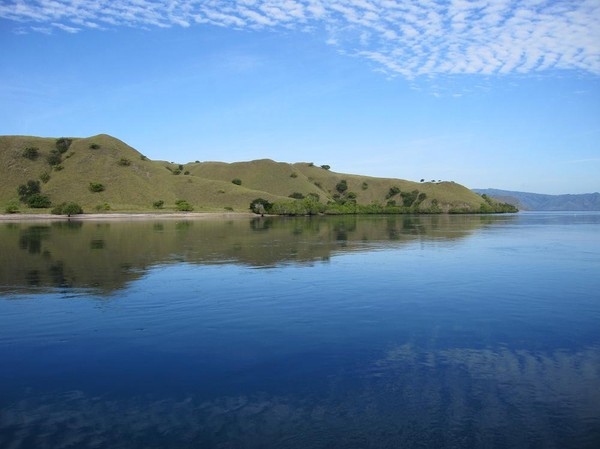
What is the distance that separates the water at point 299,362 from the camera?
1041cm

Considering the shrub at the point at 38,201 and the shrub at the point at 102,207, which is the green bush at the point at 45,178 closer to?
the shrub at the point at 38,201

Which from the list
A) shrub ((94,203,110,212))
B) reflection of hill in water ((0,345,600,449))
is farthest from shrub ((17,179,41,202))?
reflection of hill in water ((0,345,600,449))

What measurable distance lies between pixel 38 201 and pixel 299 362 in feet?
551

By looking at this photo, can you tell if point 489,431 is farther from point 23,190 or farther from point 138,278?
point 23,190

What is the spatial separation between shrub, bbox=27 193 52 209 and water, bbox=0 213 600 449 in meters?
144

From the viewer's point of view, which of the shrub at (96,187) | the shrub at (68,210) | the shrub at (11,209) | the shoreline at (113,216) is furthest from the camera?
the shrub at (96,187)

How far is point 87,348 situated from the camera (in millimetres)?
16062

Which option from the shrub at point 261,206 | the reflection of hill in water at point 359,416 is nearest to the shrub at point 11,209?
the shrub at point 261,206

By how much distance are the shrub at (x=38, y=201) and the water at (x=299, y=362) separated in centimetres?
14440

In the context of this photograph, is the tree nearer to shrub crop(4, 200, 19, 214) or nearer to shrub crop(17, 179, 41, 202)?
shrub crop(17, 179, 41, 202)

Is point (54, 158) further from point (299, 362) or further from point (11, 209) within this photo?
point (299, 362)

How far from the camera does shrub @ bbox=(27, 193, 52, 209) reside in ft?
516

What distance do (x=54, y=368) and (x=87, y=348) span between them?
1.88 m

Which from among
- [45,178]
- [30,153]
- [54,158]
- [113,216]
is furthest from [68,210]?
[30,153]
